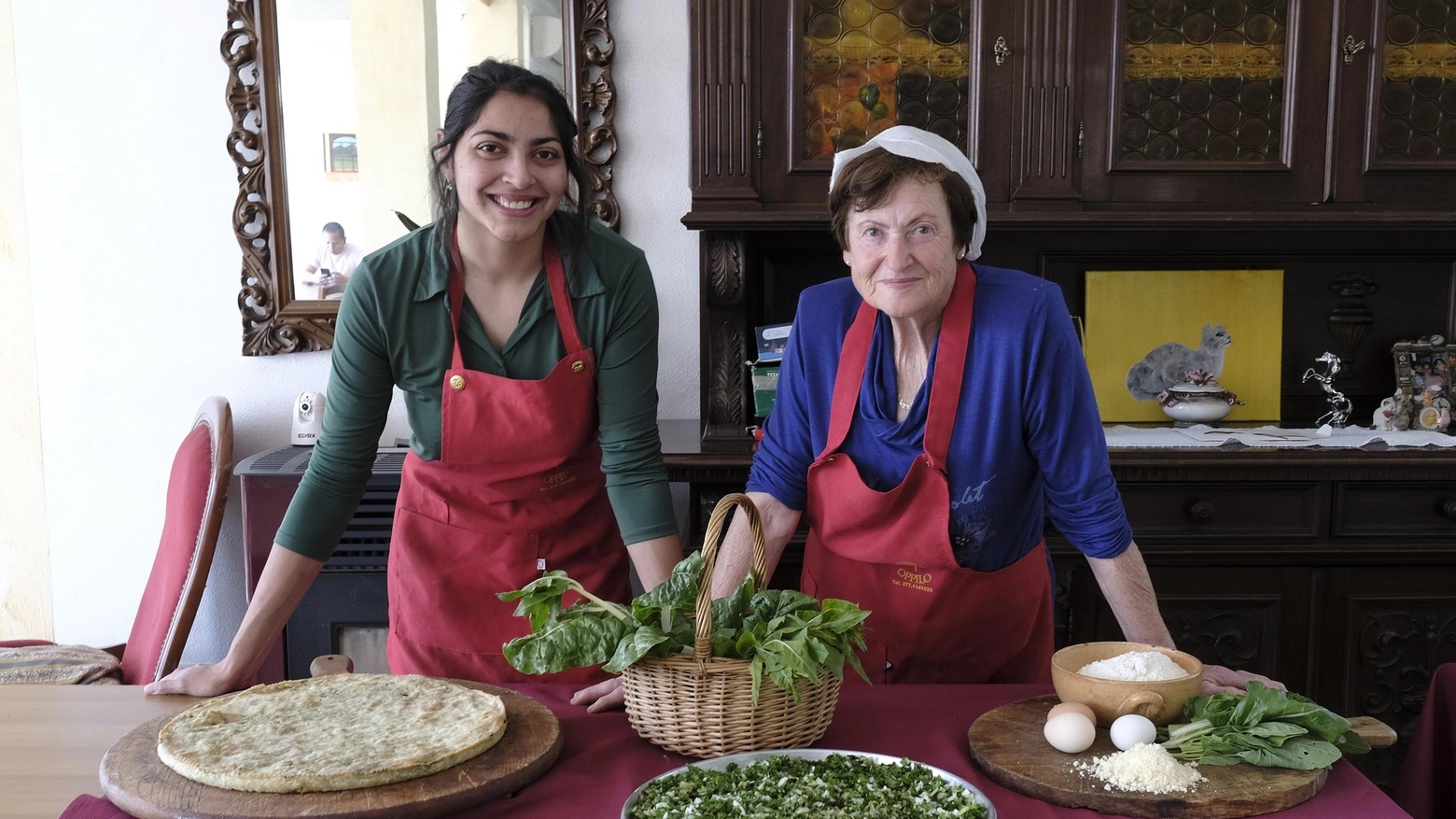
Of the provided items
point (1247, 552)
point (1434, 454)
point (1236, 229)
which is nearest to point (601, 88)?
point (1236, 229)

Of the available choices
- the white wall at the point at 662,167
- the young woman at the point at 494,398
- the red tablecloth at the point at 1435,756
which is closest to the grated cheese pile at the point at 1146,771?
the young woman at the point at 494,398

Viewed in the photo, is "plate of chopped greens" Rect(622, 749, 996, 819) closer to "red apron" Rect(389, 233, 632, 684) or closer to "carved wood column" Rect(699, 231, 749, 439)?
"red apron" Rect(389, 233, 632, 684)

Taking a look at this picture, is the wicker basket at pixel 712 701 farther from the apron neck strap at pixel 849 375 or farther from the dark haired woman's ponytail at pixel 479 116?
the dark haired woman's ponytail at pixel 479 116

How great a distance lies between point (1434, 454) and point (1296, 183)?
75 cm

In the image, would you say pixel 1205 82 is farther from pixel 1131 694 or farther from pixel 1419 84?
pixel 1131 694

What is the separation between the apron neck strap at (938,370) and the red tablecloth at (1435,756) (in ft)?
3.07

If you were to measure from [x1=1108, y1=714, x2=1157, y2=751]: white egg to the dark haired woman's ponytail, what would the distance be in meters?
1.08

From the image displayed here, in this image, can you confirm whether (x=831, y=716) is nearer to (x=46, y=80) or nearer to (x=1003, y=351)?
(x=1003, y=351)

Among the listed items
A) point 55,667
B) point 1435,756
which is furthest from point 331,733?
point 55,667

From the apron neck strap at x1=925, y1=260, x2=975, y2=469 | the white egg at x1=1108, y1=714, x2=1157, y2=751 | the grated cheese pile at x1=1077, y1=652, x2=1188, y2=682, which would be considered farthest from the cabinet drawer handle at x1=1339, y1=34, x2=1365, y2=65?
the white egg at x1=1108, y1=714, x2=1157, y2=751

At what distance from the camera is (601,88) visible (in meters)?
2.92

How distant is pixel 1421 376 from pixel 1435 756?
157 cm

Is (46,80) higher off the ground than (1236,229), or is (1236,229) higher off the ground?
(46,80)

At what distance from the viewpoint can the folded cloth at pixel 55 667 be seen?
98.0 inches
